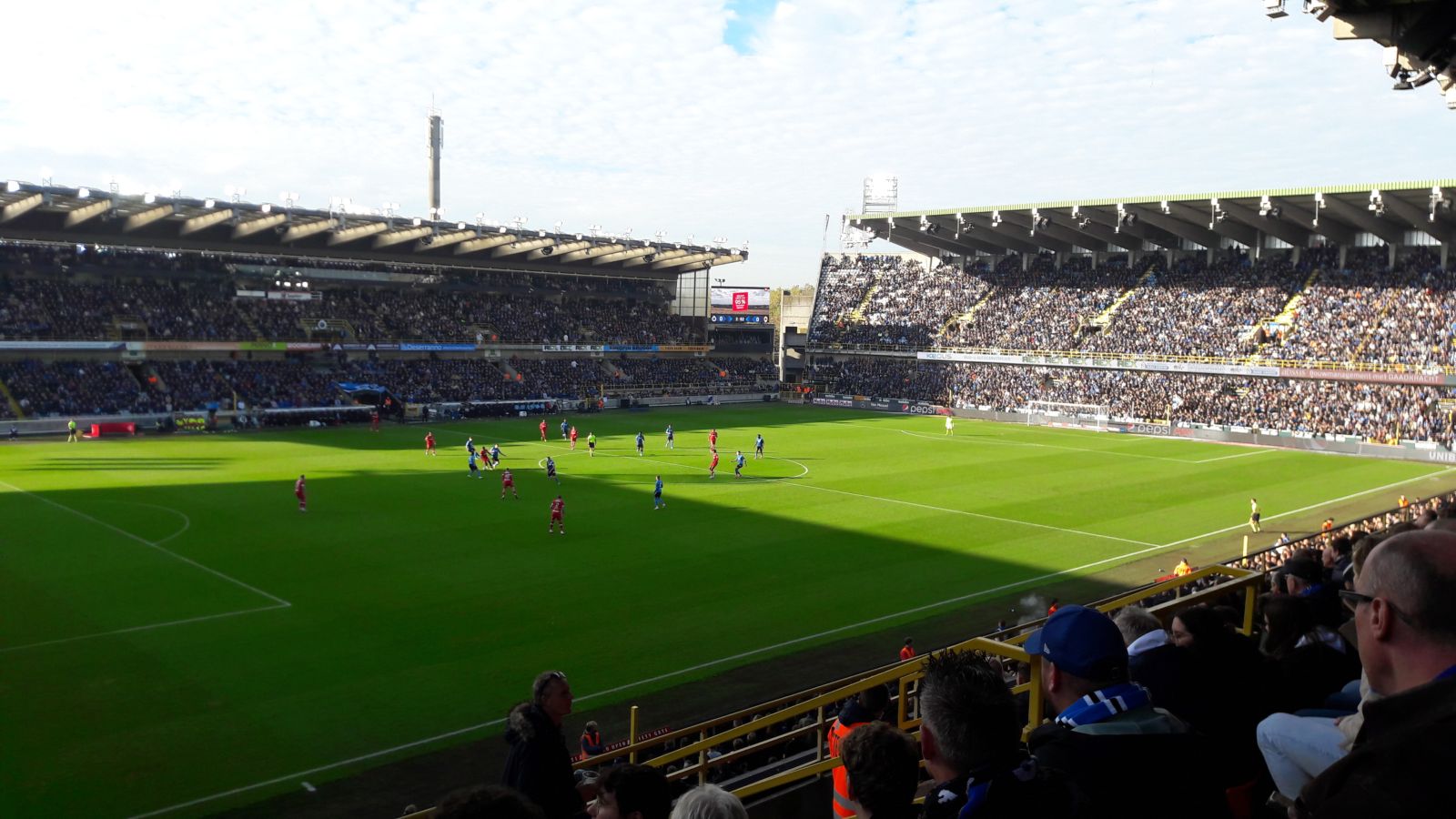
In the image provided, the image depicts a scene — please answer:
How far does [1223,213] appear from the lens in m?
63.0

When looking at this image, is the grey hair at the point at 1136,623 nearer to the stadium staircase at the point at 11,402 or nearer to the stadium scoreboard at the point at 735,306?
the stadium staircase at the point at 11,402

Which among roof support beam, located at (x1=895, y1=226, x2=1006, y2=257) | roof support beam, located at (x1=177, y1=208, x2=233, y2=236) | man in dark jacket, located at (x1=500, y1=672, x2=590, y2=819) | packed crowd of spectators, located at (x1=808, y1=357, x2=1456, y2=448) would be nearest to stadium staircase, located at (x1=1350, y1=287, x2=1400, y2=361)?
packed crowd of spectators, located at (x1=808, y1=357, x2=1456, y2=448)

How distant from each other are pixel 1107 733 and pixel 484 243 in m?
70.3

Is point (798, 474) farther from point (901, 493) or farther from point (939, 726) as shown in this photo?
point (939, 726)

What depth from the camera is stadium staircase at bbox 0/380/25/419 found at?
167 feet

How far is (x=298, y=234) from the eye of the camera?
62.5 metres

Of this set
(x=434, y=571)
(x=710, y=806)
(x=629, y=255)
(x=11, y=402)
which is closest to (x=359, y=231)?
(x=11, y=402)

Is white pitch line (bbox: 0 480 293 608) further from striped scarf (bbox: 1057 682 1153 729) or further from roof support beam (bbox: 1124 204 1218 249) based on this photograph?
roof support beam (bbox: 1124 204 1218 249)

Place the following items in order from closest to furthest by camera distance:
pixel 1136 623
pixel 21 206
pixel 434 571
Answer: pixel 1136 623 → pixel 434 571 → pixel 21 206

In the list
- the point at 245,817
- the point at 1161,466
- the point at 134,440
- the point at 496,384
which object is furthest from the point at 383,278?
the point at 245,817

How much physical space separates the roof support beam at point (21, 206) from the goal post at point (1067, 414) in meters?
57.7

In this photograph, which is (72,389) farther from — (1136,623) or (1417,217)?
(1417,217)

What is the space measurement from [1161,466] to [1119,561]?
69.0 ft

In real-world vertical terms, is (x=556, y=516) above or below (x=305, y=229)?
below
